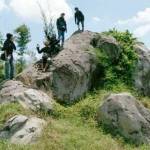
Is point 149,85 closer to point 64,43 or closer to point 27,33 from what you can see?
point 64,43

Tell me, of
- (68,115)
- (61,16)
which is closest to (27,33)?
(61,16)

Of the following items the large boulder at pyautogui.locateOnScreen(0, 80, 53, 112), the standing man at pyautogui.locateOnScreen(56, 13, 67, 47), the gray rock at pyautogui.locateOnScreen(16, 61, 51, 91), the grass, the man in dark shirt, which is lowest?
the grass

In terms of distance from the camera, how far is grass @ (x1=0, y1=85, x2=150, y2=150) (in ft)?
60.5

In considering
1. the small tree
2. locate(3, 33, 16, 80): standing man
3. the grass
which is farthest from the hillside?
the small tree

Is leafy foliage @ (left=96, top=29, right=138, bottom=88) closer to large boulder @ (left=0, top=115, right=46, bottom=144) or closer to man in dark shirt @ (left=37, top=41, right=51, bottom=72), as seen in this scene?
man in dark shirt @ (left=37, top=41, right=51, bottom=72)

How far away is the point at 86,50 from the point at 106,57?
40.9 inches

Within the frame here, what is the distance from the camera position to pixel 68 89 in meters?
24.1

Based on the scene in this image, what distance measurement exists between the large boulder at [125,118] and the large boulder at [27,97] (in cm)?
236

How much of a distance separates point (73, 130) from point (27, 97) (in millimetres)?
2798

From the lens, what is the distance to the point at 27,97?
71.3 feet

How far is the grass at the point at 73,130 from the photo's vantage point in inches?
727

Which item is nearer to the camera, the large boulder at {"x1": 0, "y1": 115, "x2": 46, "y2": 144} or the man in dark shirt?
the large boulder at {"x1": 0, "y1": 115, "x2": 46, "y2": 144}

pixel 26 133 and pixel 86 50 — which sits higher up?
pixel 86 50

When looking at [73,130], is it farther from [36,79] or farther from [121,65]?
[121,65]
